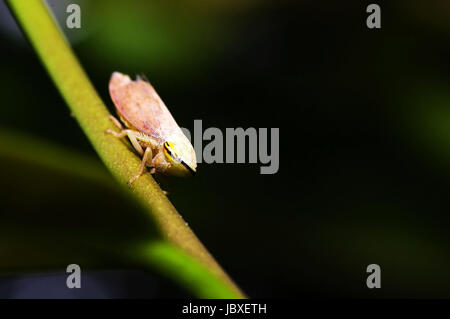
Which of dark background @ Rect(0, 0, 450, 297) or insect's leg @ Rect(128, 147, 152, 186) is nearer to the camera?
insect's leg @ Rect(128, 147, 152, 186)

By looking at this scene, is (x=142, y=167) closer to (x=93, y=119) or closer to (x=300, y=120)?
(x=93, y=119)

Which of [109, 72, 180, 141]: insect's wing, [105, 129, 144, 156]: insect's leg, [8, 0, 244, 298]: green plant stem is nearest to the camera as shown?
[8, 0, 244, 298]: green plant stem

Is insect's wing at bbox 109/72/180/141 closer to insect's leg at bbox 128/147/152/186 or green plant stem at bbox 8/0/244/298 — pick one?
insect's leg at bbox 128/147/152/186

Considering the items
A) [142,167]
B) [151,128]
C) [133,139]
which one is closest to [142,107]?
[151,128]

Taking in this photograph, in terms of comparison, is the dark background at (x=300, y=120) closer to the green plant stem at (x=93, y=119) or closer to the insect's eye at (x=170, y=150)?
the insect's eye at (x=170, y=150)

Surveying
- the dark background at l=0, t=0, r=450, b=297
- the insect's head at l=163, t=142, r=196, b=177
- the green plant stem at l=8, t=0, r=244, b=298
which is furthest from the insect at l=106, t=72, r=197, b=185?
the green plant stem at l=8, t=0, r=244, b=298

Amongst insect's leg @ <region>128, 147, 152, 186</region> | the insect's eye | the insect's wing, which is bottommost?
insect's leg @ <region>128, 147, 152, 186</region>
